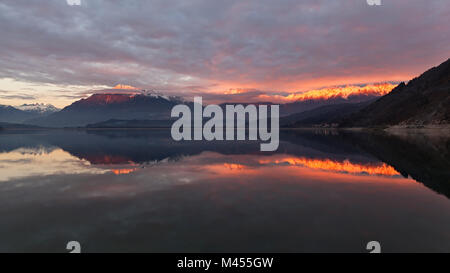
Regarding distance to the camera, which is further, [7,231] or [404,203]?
[404,203]

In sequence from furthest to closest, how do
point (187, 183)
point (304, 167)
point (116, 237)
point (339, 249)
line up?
point (304, 167), point (187, 183), point (116, 237), point (339, 249)

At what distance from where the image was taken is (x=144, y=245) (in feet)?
35.5

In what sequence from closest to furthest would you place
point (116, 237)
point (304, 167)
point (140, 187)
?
point (116, 237) → point (140, 187) → point (304, 167)

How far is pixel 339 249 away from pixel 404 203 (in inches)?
382

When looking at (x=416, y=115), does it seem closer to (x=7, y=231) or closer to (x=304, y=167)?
(x=304, y=167)

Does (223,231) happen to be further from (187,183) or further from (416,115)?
(416,115)

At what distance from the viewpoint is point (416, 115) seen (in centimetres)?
17788
